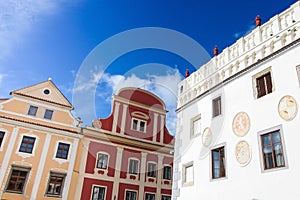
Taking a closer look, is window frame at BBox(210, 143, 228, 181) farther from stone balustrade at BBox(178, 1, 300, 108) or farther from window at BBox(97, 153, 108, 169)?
window at BBox(97, 153, 108, 169)

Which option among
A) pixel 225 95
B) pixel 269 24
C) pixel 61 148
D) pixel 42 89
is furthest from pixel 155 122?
pixel 269 24

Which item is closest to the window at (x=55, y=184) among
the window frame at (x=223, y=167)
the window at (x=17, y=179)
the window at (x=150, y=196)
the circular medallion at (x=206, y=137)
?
the window at (x=17, y=179)

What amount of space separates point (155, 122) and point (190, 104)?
41.3ft

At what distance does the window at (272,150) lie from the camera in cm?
871

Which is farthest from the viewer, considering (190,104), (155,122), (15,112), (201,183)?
(155,122)

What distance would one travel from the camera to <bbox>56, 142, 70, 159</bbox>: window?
69.9 ft

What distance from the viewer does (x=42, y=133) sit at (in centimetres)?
2119

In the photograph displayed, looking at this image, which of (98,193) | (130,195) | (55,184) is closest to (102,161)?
(98,193)

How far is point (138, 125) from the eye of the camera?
83.7 ft

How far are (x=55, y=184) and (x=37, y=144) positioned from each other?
142 inches

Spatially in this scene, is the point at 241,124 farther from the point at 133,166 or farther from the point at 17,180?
the point at 17,180

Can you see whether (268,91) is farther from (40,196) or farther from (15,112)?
(15,112)

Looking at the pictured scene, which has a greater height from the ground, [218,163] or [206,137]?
[206,137]

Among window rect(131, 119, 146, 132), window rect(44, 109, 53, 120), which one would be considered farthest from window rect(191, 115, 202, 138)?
window rect(44, 109, 53, 120)
